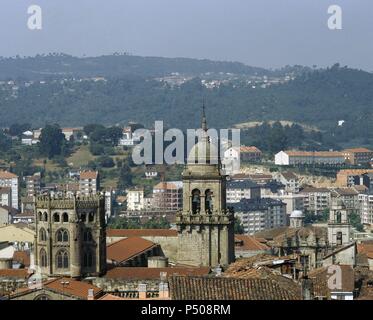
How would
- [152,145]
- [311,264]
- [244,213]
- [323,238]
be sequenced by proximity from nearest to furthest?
1. [311,264]
2. [323,238]
3. [244,213]
4. [152,145]

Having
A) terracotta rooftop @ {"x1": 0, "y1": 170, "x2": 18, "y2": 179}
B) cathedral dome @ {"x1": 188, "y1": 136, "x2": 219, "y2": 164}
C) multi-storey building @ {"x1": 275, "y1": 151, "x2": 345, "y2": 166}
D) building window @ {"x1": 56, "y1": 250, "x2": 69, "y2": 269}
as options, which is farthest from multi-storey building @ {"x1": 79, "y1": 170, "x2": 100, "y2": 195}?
building window @ {"x1": 56, "y1": 250, "x2": 69, "y2": 269}

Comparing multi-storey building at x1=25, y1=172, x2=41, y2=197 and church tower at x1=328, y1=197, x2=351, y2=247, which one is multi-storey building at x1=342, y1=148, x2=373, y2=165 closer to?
multi-storey building at x1=25, y1=172, x2=41, y2=197

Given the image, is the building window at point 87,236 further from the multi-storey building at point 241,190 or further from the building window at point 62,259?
the multi-storey building at point 241,190

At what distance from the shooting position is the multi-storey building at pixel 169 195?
132 metres

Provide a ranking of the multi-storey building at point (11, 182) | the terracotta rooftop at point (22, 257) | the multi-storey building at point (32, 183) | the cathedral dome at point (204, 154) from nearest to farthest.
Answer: the terracotta rooftop at point (22, 257), the cathedral dome at point (204, 154), the multi-storey building at point (11, 182), the multi-storey building at point (32, 183)

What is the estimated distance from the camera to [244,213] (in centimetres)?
13050

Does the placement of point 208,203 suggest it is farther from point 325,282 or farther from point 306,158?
point 306,158

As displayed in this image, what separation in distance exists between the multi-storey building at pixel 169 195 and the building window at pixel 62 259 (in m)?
87.9

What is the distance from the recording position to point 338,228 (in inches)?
2365

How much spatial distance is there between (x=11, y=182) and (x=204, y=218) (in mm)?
94921

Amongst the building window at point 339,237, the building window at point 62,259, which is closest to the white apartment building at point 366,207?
the building window at point 339,237
